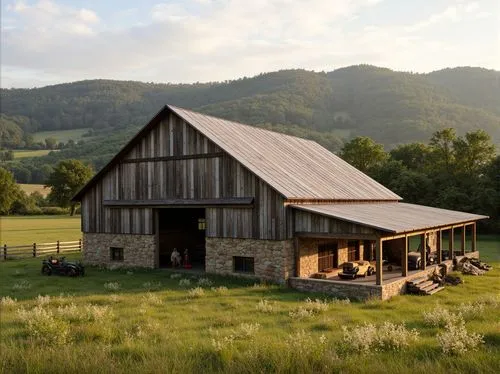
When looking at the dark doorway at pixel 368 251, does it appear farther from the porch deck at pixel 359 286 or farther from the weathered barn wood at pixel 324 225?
the weathered barn wood at pixel 324 225

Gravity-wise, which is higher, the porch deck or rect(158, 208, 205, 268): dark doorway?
rect(158, 208, 205, 268): dark doorway

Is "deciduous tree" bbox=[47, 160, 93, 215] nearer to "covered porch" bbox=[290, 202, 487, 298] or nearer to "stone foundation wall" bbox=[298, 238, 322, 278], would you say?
"covered porch" bbox=[290, 202, 487, 298]

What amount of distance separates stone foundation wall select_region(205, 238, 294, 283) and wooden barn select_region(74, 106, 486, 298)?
0.05 meters

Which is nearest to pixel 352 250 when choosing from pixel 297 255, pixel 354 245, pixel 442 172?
pixel 354 245

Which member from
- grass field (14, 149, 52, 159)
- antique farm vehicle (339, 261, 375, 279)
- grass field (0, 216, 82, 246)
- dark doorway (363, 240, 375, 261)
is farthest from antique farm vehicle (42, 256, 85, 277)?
grass field (14, 149, 52, 159)

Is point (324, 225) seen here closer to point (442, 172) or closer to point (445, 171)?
point (442, 172)

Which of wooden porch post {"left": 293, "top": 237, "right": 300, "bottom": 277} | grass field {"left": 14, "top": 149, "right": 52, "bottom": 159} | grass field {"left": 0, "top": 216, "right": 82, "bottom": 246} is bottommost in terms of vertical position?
grass field {"left": 0, "top": 216, "right": 82, "bottom": 246}

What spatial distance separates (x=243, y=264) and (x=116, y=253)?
31.8 feet

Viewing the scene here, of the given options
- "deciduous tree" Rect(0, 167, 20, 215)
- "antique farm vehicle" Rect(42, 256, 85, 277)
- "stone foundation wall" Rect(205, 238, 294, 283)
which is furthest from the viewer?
"deciduous tree" Rect(0, 167, 20, 215)

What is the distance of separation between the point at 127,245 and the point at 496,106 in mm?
190202

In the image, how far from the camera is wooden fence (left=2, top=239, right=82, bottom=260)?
114ft

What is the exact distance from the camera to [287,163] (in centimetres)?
2836

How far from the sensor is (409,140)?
147 meters

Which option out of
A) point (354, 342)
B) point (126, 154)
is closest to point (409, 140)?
point (126, 154)
